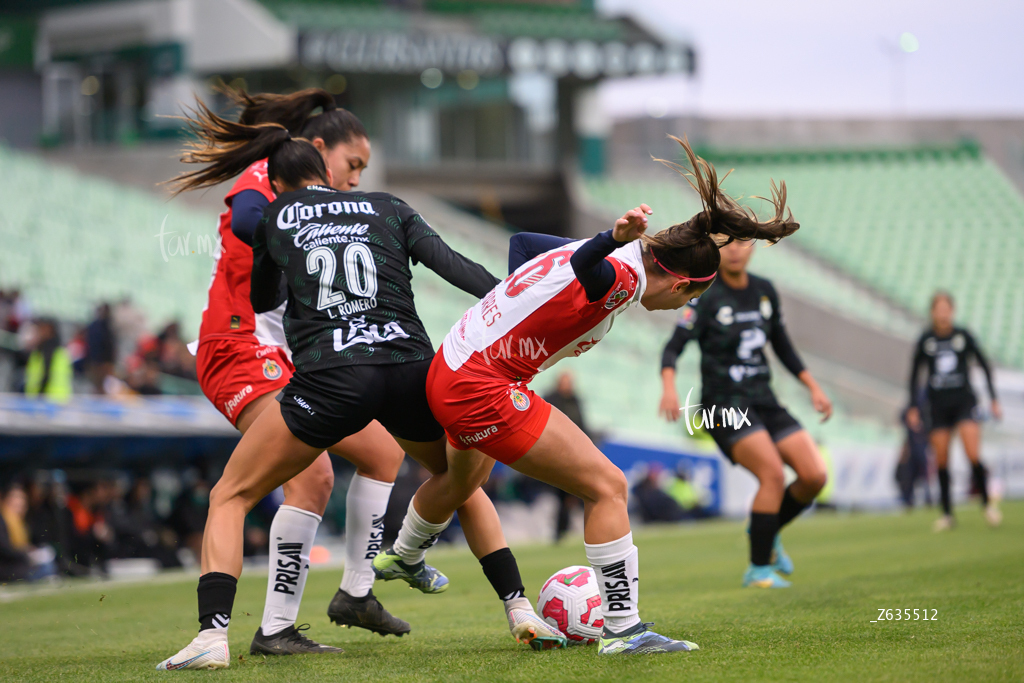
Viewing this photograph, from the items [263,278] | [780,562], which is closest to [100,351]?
[780,562]

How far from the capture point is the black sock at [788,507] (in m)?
7.26

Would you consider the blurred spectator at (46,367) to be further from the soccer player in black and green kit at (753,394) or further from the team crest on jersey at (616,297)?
the team crest on jersey at (616,297)

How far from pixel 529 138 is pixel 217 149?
91.3 ft

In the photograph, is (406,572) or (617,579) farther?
(406,572)

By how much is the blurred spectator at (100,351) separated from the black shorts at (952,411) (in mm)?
8845

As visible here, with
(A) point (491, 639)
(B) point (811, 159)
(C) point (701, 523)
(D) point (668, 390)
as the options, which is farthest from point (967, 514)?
(B) point (811, 159)

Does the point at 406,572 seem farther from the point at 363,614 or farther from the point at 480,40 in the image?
the point at 480,40

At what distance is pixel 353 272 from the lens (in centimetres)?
439

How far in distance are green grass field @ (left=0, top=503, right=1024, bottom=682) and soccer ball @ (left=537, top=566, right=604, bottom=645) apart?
0.21 m

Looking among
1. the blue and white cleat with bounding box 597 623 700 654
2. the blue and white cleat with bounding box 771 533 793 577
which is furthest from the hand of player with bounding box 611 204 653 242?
the blue and white cleat with bounding box 771 533 793 577

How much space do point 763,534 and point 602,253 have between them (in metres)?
3.55

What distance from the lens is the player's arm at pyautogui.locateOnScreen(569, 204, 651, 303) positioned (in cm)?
396

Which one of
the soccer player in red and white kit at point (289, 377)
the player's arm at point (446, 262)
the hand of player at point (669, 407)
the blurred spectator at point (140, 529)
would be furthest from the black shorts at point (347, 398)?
the blurred spectator at point (140, 529)

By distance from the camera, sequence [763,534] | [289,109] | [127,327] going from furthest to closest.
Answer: [127,327] < [763,534] < [289,109]
